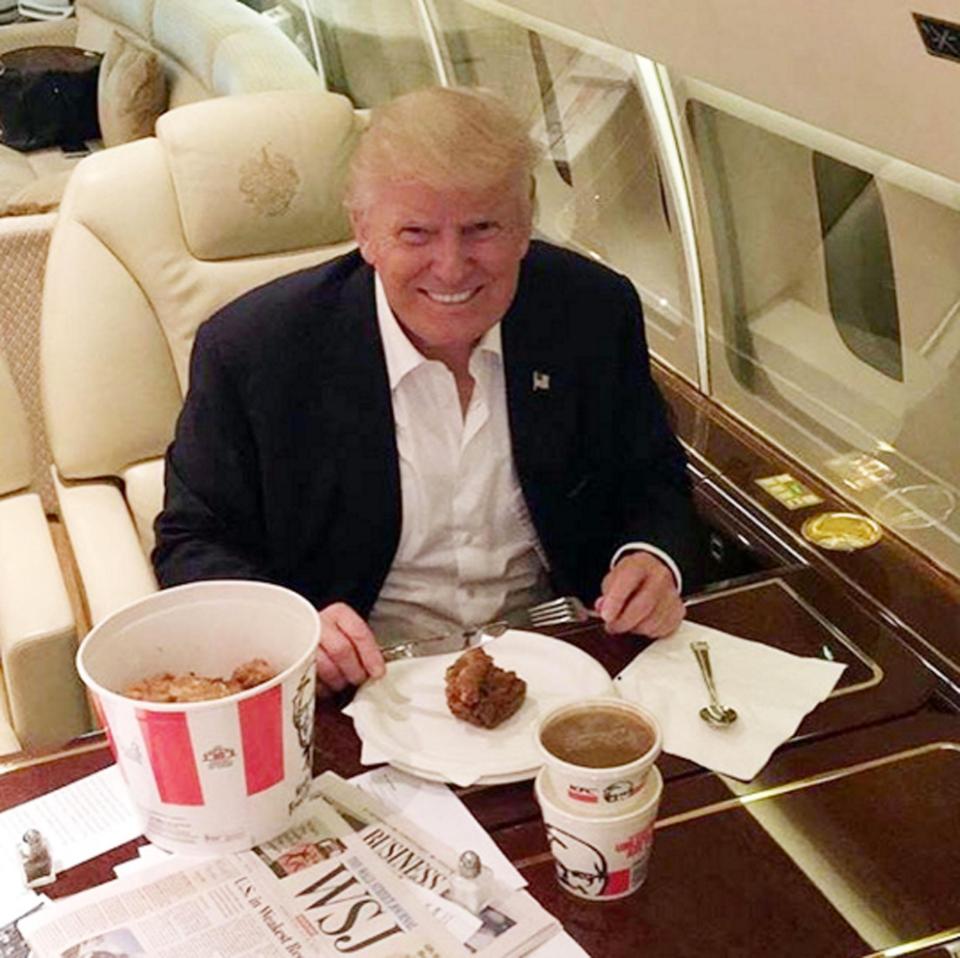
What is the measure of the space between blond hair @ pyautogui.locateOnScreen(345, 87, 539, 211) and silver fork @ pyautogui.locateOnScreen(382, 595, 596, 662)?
512mm

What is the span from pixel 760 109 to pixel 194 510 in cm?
110

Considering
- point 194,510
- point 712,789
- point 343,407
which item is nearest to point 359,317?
point 343,407

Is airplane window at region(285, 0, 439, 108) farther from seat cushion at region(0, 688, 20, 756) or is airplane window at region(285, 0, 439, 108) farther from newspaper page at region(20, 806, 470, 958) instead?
newspaper page at region(20, 806, 470, 958)

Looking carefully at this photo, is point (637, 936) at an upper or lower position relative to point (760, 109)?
lower

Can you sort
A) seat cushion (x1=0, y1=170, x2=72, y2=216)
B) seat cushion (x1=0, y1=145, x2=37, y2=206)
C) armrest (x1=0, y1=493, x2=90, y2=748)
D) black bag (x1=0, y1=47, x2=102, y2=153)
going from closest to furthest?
armrest (x1=0, y1=493, x2=90, y2=748) → seat cushion (x1=0, y1=170, x2=72, y2=216) → seat cushion (x1=0, y1=145, x2=37, y2=206) → black bag (x1=0, y1=47, x2=102, y2=153)

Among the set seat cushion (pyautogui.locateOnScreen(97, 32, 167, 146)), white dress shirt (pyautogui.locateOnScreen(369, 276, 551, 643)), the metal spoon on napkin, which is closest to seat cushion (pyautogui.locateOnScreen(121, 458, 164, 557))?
white dress shirt (pyautogui.locateOnScreen(369, 276, 551, 643))

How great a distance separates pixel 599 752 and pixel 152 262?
1450mm

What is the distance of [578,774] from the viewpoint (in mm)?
1164

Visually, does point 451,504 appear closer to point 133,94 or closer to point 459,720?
point 459,720

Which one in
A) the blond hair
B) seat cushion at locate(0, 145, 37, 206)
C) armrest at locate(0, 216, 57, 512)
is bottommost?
seat cushion at locate(0, 145, 37, 206)

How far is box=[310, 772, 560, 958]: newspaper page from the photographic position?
1168 mm

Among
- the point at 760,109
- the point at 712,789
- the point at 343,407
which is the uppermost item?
the point at 760,109

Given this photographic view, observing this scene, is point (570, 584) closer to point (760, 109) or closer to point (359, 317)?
point (359, 317)

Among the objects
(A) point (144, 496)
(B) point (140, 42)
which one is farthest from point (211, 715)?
(B) point (140, 42)
